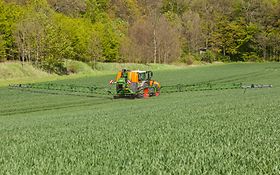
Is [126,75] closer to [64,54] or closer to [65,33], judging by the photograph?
[64,54]

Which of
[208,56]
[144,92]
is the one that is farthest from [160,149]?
[208,56]

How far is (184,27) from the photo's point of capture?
411 feet

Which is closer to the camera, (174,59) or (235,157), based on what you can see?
(235,157)

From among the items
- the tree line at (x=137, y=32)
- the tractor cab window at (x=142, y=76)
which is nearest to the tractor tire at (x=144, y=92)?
the tractor cab window at (x=142, y=76)

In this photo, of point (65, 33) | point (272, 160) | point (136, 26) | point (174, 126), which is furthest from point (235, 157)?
point (136, 26)

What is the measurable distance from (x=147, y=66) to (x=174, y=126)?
70065 mm

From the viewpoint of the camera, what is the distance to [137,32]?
9962cm

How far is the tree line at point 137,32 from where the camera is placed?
65062 mm

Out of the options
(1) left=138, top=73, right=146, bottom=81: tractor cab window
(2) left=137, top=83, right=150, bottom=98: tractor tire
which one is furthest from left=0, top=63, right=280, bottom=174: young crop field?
(1) left=138, top=73, right=146, bottom=81: tractor cab window

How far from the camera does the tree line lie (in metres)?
65.1

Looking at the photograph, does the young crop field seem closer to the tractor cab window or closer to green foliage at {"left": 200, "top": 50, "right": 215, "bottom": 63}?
the tractor cab window

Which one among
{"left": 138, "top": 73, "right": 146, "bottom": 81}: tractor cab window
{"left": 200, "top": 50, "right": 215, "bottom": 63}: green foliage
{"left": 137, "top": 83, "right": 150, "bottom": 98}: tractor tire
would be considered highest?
{"left": 200, "top": 50, "right": 215, "bottom": 63}: green foliage

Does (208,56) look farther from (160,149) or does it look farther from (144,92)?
(160,149)

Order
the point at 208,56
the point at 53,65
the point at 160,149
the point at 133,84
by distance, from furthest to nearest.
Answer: the point at 208,56, the point at 53,65, the point at 133,84, the point at 160,149
